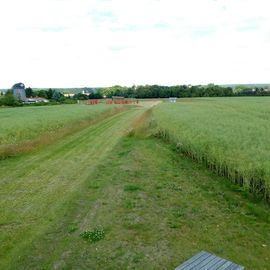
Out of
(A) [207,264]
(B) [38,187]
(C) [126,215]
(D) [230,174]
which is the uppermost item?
(A) [207,264]

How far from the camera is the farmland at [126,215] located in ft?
19.3

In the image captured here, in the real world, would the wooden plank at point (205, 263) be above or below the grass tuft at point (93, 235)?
above

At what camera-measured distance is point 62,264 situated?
560 cm

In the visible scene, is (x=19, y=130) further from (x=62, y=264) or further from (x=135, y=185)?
(x=62, y=264)

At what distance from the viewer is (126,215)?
309 inches

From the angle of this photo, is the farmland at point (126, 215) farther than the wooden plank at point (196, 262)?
Yes

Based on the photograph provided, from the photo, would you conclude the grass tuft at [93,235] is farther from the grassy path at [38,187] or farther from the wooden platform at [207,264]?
the wooden platform at [207,264]

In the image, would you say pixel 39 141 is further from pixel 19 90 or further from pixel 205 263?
pixel 19 90

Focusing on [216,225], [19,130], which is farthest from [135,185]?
[19,130]

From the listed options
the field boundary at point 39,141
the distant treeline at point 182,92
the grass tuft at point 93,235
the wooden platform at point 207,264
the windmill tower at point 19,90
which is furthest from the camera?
the windmill tower at point 19,90

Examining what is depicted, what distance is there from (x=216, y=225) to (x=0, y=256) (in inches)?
204

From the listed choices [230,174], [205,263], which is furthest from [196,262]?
[230,174]

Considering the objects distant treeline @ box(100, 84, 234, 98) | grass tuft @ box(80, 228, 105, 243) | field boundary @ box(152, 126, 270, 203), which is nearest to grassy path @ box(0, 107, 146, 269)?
grass tuft @ box(80, 228, 105, 243)

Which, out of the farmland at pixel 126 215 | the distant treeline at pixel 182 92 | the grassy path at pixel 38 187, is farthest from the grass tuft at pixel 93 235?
the distant treeline at pixel 182 92
